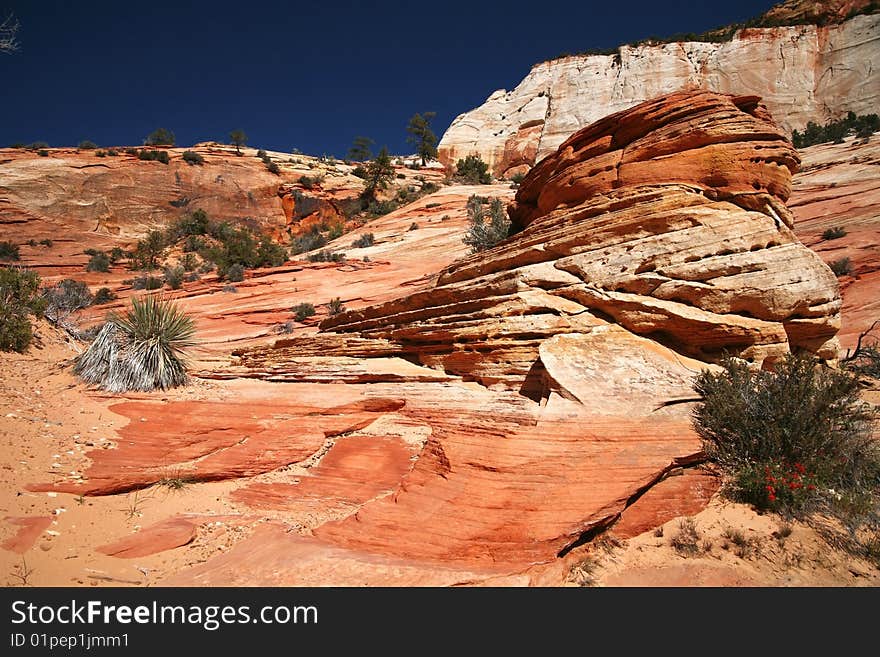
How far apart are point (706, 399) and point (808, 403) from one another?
104 centimetres

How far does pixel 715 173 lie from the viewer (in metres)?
6.98

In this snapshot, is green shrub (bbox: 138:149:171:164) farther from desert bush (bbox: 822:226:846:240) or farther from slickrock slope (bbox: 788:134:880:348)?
desert bush (bbox: 822:226:846:240)

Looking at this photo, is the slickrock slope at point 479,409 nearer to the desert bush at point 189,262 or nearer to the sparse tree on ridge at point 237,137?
the desert bush at point 189,262

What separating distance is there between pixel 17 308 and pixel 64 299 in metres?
6.20

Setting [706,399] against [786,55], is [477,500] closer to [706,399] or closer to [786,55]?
[706,399]

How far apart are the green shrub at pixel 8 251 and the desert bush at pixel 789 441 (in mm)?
33923

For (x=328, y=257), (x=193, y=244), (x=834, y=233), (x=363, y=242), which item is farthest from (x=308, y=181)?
(x=834, y=233)

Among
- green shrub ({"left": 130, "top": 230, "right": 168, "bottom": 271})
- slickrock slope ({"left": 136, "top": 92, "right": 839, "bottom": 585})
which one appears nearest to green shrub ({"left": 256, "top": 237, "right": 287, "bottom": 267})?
green shrub ({"left": 130, "top": 230, "right": 168, "bottom": 271})

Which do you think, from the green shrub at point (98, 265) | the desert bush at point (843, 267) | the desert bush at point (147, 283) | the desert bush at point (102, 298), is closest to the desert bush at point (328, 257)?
the desert bush at point (147, 283)

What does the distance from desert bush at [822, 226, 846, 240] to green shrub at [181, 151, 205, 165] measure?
44.2 m

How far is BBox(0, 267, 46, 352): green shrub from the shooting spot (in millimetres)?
7160

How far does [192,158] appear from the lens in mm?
36281

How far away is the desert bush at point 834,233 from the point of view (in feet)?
Result: 48.2
